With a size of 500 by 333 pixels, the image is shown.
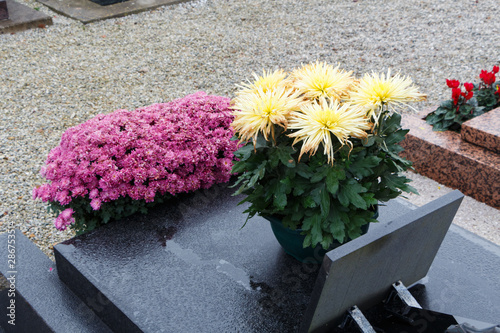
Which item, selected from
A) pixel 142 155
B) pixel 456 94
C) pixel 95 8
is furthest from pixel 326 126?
pixel 95 8

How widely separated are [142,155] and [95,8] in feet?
19.8

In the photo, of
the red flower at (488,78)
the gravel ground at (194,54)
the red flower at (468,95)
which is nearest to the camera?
the red flower at (468,95)

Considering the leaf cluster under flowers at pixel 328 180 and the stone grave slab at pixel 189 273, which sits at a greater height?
the leaf cluster under flowers at pixel 328 180

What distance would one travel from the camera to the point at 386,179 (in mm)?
1912

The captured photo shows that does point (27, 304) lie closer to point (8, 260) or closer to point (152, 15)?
point (8, 260)

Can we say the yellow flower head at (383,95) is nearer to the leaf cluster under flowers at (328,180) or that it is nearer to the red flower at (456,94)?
the leaf cluster under flowers at (328,180)

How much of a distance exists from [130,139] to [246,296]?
1107 mm

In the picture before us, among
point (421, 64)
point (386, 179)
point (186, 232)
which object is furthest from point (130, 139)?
point (421, 64)

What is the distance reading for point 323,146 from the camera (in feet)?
5.81

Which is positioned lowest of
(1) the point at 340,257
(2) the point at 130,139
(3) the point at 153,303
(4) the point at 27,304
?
(4) the point at 27,304

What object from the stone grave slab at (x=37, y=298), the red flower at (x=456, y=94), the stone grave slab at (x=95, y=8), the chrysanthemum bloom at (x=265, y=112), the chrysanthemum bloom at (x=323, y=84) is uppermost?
the chrysanthemum bloom at (x=323, y=84)

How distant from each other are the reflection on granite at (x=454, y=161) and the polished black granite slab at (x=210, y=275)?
1298mm

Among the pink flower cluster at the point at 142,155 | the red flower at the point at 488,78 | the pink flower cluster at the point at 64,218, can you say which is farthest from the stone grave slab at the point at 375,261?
the red flower at the point at 488,78

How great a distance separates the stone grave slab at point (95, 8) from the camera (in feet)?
24.2
